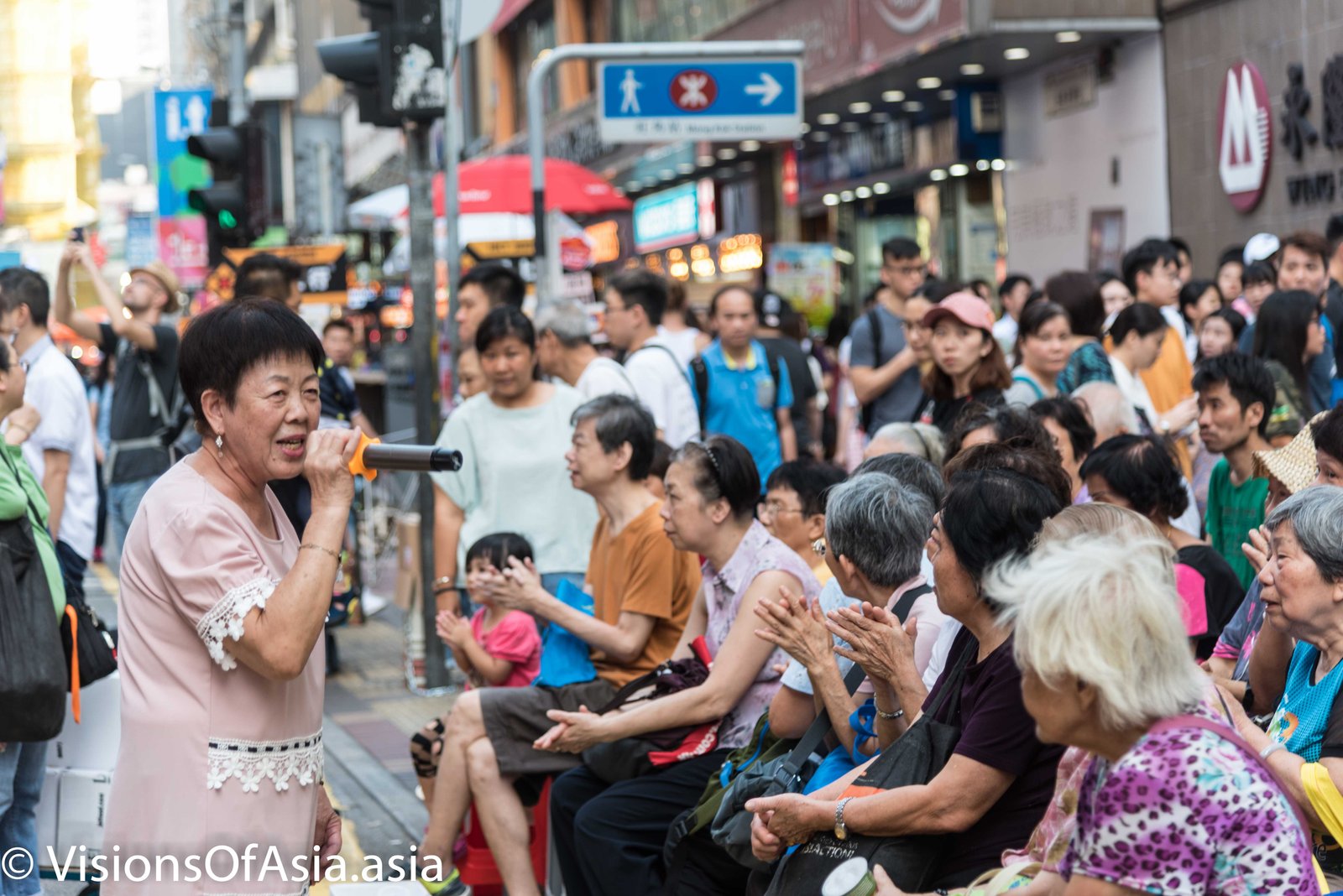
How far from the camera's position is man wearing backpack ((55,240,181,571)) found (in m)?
8.84

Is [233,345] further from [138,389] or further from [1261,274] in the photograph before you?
[1261,274]

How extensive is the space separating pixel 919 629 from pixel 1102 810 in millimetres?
1562

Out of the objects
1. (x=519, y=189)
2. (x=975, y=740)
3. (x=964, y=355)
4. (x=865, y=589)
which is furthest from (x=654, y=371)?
(x=519, y=189)

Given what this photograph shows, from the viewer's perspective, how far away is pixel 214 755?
3023 mm

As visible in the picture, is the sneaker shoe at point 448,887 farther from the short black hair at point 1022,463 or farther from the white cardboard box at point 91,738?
the short black hair at point 1022,463

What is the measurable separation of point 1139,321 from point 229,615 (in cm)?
520

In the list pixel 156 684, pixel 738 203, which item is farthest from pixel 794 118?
pixel 738 203

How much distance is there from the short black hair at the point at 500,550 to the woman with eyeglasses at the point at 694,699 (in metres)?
1.02

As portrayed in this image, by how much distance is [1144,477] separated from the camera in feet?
15.8

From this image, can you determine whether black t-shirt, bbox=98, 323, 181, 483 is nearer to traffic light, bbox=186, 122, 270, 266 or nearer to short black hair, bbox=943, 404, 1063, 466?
short black hair, bbox=943, 404, 1063, 466

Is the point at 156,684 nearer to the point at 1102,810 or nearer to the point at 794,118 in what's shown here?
the point at 1102,810

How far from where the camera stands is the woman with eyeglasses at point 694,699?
4805mm

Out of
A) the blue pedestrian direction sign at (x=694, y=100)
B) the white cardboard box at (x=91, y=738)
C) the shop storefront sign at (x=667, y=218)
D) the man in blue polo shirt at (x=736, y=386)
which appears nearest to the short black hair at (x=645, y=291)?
the man in blue polo shirt at (x=736, y=386)

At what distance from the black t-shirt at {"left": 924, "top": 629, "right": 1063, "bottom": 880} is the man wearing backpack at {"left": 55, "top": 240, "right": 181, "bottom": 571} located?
6.34m
